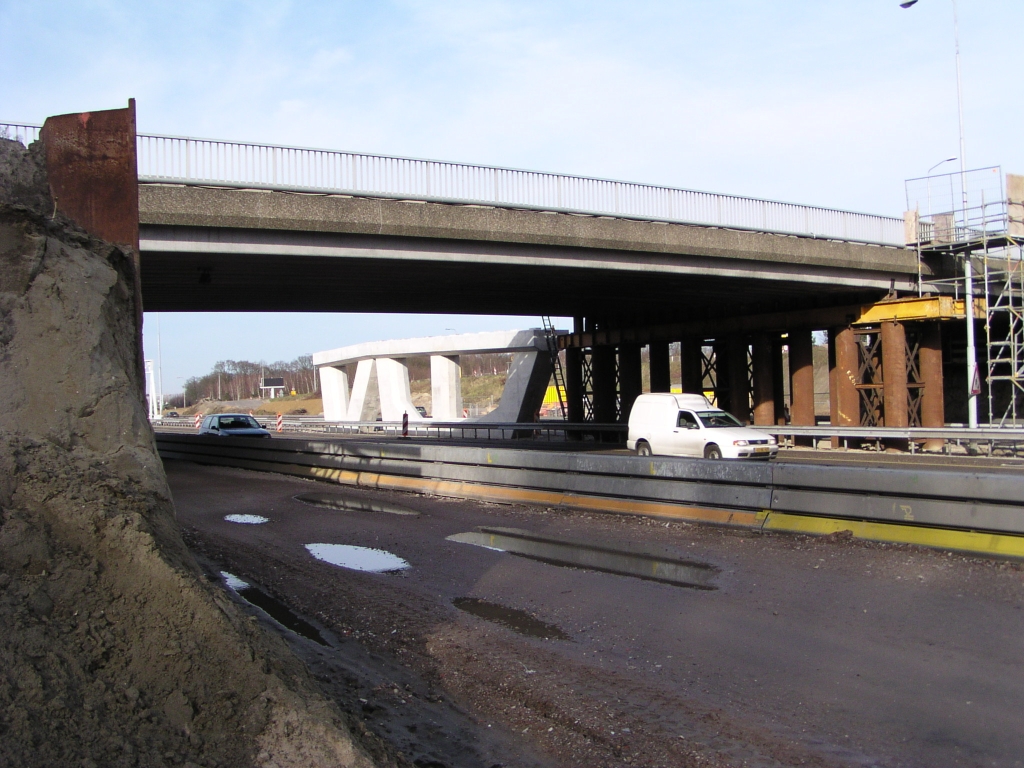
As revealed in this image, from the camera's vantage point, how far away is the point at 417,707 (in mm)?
4941

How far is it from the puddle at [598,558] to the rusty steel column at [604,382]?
27.9m

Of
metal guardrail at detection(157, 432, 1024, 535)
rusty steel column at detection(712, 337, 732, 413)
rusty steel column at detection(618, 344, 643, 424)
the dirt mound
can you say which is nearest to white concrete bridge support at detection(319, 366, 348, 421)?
rusty steel column at detection(618, 344, 643, 424)

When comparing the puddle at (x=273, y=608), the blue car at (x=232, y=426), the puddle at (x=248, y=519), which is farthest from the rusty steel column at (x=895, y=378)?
the puddle at (x=273, y=608)

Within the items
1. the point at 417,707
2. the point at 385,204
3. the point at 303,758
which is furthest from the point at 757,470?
the point at 385,204

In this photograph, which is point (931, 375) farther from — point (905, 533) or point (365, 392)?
point (365, 392)

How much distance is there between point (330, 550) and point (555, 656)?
490 cm

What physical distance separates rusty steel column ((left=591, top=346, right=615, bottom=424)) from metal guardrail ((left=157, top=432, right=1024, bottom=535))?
71.5 ft

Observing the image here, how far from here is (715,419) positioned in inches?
885

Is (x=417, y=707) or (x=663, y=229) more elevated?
(x=663, y=229)

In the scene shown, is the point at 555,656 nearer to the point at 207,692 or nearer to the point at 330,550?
the point at 207,692

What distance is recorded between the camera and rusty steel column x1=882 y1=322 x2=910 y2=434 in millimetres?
28344

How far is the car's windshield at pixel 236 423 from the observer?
96.8 ft

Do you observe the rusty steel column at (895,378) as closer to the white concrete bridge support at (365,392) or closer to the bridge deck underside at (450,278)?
the bridge deck underside at (450,278)

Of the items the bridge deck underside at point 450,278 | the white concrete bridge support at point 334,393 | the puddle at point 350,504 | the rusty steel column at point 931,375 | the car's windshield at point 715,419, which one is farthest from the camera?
the white concrete bridge support at point 334,393
